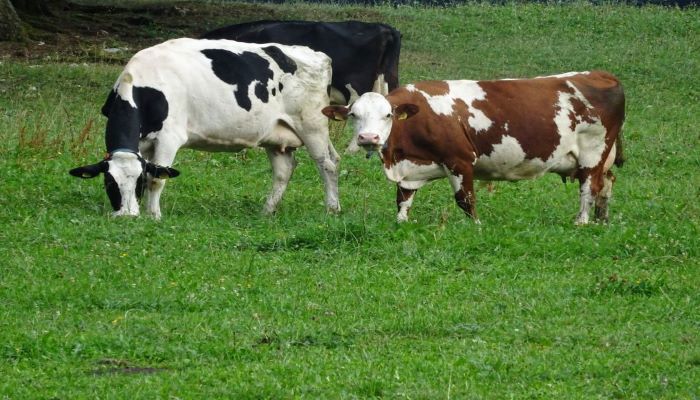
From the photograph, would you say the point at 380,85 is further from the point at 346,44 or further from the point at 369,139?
the point at 369,139

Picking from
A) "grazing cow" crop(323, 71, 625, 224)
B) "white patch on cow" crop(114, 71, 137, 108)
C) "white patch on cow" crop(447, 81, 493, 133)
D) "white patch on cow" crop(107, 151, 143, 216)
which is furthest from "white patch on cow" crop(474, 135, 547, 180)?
"white patch on cow" crop(114, 71, 137, 108)

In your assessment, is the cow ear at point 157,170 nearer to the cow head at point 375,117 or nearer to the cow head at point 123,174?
the cow head at point 123,174

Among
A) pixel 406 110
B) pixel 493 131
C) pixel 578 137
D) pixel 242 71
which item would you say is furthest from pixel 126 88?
pixel 578 137

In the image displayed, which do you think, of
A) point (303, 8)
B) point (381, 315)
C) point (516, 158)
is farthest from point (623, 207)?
point (303, 8)

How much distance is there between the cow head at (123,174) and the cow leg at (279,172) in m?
1.65

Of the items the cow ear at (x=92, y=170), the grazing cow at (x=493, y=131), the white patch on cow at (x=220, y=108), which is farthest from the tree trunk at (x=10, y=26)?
the grazing cow at (x=493, y=131)

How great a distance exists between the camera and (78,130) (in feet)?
63.1

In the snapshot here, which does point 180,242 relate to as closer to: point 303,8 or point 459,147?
point 459,147

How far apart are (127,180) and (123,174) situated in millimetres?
74

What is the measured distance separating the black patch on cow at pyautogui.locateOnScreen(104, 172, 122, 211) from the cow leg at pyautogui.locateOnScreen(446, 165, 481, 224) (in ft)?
10.8

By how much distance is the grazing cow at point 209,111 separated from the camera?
14.1m

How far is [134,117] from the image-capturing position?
562 inches

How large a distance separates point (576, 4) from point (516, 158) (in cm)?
1984

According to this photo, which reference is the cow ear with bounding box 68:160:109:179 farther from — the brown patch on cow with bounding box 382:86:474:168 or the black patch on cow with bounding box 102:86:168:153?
the brown patch on cow with bounding box 382:86:474:168
